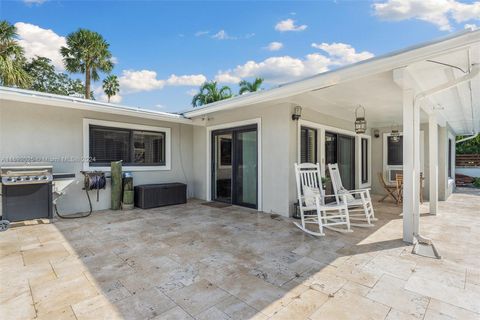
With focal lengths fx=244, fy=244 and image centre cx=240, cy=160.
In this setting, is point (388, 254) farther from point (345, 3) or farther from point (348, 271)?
point (345, 3)

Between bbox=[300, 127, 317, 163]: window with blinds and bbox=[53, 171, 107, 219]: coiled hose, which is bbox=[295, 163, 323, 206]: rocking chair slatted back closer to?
bbox=[300, 127, 317, 163]: window with blinds

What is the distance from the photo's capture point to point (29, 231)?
4102mm

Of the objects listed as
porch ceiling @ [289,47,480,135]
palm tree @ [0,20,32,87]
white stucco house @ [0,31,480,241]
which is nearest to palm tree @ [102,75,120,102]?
palm tree @ [0,20,32,87]

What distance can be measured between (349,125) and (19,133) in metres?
7.97

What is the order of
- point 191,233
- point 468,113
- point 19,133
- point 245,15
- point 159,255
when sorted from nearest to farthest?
point 159,255 < point 191,233 < point 19,133 < point 245,15 < point 468,113

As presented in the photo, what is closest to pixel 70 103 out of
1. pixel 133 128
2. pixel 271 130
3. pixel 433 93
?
pixel 133 128

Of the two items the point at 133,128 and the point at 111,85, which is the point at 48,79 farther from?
the point at 133,128

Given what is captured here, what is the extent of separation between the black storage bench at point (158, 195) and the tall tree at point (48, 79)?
→ 499 inches

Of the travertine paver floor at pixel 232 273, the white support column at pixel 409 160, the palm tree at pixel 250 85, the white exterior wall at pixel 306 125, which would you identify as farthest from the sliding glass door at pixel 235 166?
the palm tree at pixel 250 85

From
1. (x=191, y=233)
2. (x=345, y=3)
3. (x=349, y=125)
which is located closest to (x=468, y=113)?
(x=349, y=125)

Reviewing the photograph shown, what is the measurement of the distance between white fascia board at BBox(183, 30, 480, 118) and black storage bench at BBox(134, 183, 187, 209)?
3.28 meters

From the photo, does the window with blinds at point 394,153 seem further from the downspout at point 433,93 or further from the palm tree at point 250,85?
the palm tree at point 250,85

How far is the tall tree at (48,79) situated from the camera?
14.5 meters

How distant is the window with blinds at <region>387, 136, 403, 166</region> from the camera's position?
8.18 meters
